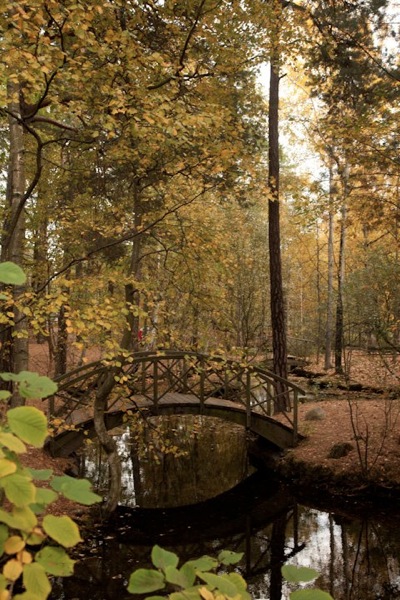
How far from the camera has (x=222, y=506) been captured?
8914mm

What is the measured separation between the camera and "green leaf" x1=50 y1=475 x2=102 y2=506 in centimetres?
123

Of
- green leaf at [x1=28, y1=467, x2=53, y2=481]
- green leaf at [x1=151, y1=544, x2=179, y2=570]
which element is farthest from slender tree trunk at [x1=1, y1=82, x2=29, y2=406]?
green leaf at [x1=151, y1=544, x2=179, y2=570]

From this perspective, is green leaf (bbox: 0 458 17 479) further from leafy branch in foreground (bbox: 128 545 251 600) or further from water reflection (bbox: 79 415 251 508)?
water reflection (bbox: 79 415 251 508)

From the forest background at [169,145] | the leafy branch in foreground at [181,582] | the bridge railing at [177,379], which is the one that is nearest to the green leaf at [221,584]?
the leafy branch in foreground at [181,582]

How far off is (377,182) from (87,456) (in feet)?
29.7

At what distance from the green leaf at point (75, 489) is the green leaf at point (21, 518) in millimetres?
119

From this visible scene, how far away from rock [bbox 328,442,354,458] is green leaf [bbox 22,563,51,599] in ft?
29.0

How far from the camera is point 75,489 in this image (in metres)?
1.27

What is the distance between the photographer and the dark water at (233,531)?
6.00 meters

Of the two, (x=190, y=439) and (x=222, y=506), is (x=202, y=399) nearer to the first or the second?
(x=222, y=506)

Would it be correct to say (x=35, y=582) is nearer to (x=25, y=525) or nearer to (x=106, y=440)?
(x=25, y=525)

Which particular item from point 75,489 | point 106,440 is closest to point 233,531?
point 106,440

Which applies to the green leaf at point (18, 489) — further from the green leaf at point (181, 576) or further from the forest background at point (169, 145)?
the forest background at point (169, 145)

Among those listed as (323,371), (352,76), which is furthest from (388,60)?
(323,371)
